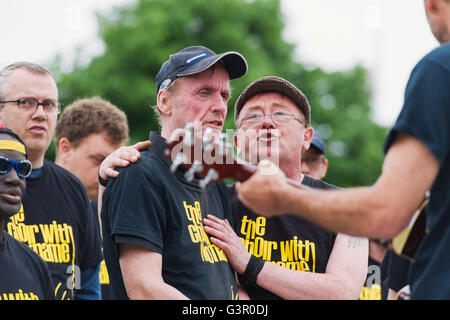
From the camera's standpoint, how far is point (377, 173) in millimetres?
21594

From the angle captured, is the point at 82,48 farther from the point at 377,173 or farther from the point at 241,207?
the point at 241,207

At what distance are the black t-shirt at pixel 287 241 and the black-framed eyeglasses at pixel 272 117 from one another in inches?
26.0

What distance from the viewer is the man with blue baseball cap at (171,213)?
3.07 metres

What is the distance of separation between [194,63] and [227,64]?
9.6 inches

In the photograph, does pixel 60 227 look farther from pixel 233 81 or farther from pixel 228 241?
pixel 233 81

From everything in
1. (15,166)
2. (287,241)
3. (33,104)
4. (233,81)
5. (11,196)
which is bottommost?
(287,241)

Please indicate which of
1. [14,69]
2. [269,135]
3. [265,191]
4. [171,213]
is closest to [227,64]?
[269,135]

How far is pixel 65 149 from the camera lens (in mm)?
6062

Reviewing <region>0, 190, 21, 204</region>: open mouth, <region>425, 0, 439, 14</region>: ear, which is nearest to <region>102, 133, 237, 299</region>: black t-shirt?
<region>0, 190, 21, 204</region>: open mouth

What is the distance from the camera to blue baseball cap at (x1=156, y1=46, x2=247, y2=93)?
3648mm

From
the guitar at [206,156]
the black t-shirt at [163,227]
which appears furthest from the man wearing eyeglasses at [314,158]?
the guitar at [206,156]

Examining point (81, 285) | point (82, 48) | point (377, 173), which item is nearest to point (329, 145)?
point (377, 173)

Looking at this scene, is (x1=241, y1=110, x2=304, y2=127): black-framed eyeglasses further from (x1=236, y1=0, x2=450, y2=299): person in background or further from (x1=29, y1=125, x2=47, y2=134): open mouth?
(x1=29, y1=125, x2=47, y2=134): open mouth

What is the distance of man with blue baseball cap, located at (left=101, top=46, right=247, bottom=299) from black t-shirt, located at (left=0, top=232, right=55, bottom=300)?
2.59ft
